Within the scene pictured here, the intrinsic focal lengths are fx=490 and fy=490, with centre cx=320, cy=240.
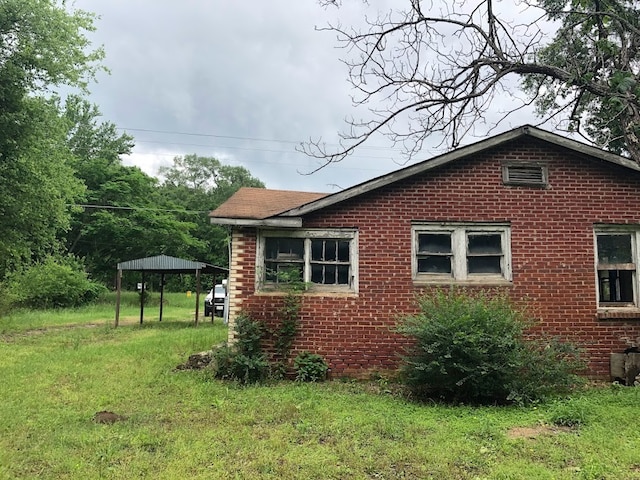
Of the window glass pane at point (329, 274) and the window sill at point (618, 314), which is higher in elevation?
the window glass pane at point (329, 274)

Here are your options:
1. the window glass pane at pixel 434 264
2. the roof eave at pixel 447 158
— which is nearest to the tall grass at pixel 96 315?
the roof eave at pixel 447 158

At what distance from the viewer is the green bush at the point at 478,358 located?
636cm

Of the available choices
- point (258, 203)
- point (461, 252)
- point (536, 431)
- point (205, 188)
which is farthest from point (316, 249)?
point (205, 188)

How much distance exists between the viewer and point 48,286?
24.9 metres

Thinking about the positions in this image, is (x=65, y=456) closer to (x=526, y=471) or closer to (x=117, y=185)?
(x=526, y=471)

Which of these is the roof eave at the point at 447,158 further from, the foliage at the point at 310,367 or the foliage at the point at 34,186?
the foliage at the point at 34,186

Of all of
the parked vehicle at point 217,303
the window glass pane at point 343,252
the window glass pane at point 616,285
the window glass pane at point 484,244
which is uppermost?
the window glass pane at point 484,244

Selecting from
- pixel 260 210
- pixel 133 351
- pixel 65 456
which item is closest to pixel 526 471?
pixel 65 456

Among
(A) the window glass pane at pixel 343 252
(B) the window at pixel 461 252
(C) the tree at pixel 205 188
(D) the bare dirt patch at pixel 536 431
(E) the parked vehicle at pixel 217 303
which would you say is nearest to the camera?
(D) the bare dirt patch at pixel 536 431

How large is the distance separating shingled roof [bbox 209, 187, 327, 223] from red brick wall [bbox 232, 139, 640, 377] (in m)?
0.44

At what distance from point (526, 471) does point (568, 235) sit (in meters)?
5.14

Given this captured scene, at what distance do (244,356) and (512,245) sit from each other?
474cm

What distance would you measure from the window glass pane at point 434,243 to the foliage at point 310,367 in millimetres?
2485

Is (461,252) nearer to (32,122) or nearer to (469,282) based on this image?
(469,282)
